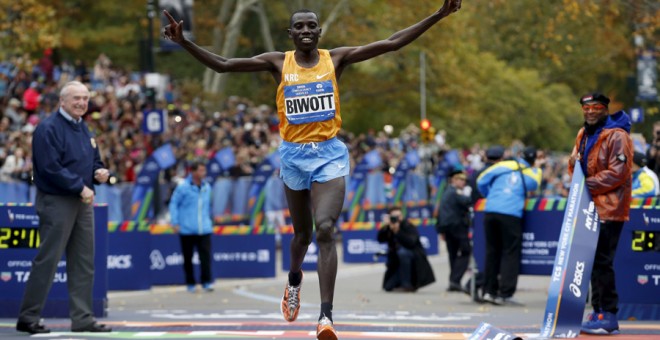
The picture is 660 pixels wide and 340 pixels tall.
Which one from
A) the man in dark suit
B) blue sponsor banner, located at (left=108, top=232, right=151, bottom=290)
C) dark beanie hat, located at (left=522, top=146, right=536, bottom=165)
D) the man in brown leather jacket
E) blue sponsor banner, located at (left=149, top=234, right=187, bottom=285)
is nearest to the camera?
the man in brown leather jacket

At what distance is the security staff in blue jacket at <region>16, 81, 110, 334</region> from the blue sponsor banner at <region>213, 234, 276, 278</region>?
11.3 meters

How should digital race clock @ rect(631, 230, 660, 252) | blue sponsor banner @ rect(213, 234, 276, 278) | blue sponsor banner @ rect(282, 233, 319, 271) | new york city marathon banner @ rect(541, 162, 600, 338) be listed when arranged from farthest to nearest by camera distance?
1. blue sponsor banner @ rect(282, 233, 319, 271)
2. blue sponsor banner @ rect(213, 234, 276, 278)
3. digital race clock @ rect(631, 230, 660, 252)
4. new york city marathon banner @ rect(541, 162, 600, 338)

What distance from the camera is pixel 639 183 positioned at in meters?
17.0

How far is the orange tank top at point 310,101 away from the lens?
10.3 metres

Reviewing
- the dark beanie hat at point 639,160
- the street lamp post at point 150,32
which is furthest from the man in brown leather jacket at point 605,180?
the street lamp post at point 150,32

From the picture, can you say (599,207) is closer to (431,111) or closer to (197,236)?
(197,236)

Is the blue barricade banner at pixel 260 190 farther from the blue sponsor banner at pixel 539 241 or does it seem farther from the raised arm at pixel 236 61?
the raised arm at pixel 236 61

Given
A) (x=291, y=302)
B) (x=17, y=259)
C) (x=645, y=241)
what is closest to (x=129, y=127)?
(x=17, y=259)

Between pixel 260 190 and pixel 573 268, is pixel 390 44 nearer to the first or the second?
pixel 573 268

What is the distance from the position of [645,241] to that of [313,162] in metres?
5.53

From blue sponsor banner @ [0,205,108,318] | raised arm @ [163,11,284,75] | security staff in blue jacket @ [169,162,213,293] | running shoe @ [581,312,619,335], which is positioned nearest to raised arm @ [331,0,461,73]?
raised arm @ [163,11,284,75]

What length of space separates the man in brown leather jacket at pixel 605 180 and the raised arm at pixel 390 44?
2512 millimetres

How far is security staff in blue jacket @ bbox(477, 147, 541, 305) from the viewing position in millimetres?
17344

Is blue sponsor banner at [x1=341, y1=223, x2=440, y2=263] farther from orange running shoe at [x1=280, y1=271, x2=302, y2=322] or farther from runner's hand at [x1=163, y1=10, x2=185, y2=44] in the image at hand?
runner's hand at [x1=163, y1=10, x2=185, y2=44]
